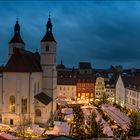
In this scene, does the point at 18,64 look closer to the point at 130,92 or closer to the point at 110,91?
the point at 130,92

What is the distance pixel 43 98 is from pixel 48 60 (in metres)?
7.24

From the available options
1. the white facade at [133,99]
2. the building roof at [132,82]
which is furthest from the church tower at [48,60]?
the building roof at [132,82]

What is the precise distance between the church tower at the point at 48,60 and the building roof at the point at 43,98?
5.37ft

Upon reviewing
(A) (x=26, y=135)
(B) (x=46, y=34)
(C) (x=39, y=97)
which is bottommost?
(A) (x=26, y=135)

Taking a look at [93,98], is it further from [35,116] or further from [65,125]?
[65,125]

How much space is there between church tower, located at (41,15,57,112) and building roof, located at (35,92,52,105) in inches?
64.4

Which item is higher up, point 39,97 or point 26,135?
point 39,97

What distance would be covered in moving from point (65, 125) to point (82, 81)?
65.0 meters

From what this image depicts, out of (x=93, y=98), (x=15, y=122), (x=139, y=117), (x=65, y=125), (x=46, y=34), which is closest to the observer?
(x=139, y=117)

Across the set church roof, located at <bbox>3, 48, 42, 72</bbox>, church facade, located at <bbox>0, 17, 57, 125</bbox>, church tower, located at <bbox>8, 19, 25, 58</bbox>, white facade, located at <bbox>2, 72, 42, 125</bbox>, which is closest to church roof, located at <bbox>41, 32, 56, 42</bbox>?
church facade, located at <bbox>0, 17, 57, 125</bbox>

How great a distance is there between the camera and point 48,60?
63125 mm

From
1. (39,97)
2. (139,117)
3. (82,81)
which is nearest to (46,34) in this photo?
(39,97)

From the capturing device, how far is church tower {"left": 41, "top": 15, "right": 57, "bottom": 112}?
63.0 m

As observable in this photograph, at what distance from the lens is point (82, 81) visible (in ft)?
362
